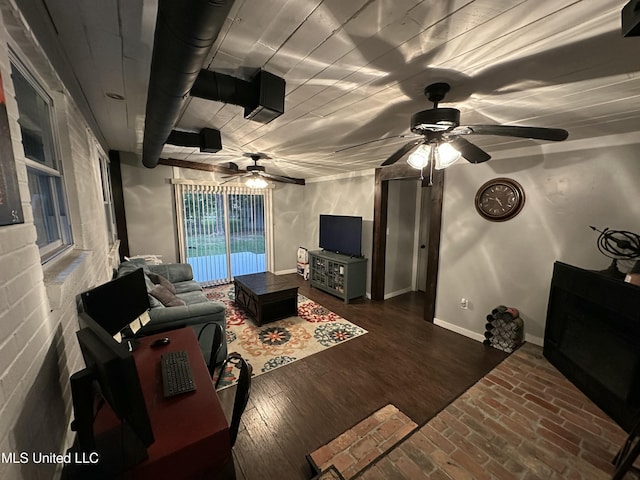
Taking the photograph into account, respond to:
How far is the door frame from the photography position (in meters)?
3.40

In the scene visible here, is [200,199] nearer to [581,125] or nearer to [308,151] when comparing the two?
[308,151]

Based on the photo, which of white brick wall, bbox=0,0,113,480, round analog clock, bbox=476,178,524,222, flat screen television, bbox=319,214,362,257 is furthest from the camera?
flat screen television, bbox=319,214,362,257

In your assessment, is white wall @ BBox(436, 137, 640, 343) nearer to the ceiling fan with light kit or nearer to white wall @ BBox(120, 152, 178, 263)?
the ceiling fan with light kit

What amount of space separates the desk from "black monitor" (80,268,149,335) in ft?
1.36

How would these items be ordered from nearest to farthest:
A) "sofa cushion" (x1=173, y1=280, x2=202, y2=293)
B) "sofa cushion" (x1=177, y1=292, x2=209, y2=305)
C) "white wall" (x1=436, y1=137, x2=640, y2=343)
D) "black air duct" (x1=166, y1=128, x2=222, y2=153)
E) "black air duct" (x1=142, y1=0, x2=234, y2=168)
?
"black air duct" (x1=142, y1=0, x2=234, y2=168), "white wall" (x1=436, y1=137, x2=640, y2=343), "black air duct" (x1=166, y1=128, x2=222, y2=153), "sofa cushion" (x1=177, y1=292, x2=209, y2=305), "sofa cushion" (x1=173, y1=280, x2=202, y2=293)

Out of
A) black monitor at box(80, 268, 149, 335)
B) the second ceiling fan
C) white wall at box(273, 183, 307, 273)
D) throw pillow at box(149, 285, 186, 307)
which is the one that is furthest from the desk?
white wall at box(273, 183, 307, 273)

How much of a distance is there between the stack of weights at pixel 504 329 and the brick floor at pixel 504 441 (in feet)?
2.31

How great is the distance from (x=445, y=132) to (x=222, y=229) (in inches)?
181

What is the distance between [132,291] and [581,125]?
353cm

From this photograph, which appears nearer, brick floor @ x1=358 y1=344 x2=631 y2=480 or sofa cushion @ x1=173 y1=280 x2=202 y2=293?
brick floor @ x1=358 y1=344 x2=631 y2=480

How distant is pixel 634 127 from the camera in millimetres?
1982

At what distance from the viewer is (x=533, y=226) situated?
266 cm

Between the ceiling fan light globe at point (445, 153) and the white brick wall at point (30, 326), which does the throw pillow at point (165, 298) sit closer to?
the white brick wall at point (30, 326)

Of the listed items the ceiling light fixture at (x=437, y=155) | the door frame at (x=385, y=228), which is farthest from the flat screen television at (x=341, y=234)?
the ceiling light fixture at (x=437, y=155)
